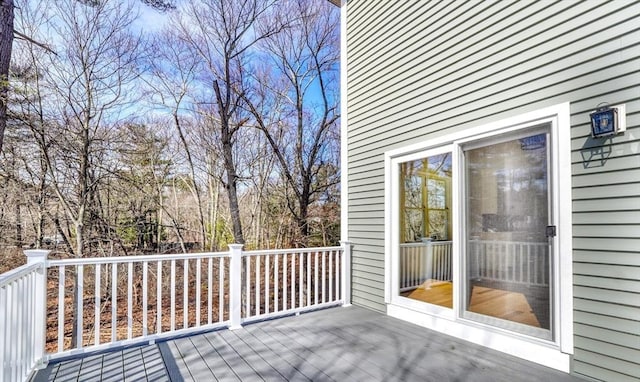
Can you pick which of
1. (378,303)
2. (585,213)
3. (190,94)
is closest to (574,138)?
(585,213)

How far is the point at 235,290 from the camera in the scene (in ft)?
12.3

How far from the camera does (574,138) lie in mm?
2664

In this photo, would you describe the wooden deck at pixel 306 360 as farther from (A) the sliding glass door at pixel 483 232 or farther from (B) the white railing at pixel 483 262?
(B) the white railing at pixel 483 262

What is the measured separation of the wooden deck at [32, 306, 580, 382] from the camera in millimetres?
2613

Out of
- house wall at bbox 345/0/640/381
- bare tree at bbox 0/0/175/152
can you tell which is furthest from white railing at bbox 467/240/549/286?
Answer: bare tree at bbox 0/0/175/152

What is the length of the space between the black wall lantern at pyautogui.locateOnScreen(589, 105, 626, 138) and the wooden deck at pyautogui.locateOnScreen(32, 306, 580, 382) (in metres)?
1.87

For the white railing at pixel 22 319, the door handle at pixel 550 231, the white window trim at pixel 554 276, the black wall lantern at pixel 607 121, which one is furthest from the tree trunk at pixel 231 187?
the black wall lantern at pixel 607 121

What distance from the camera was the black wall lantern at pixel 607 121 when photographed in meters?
2.41

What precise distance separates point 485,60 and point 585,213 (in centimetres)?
168

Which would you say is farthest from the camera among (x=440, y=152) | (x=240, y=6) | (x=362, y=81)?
(x=240, y=6)

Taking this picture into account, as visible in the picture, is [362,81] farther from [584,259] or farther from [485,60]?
[584,259]

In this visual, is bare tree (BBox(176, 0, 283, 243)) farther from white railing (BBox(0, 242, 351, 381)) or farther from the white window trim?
the white window trim

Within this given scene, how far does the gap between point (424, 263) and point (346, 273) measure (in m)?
1.25

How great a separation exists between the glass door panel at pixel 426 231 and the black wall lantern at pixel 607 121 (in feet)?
4.30
